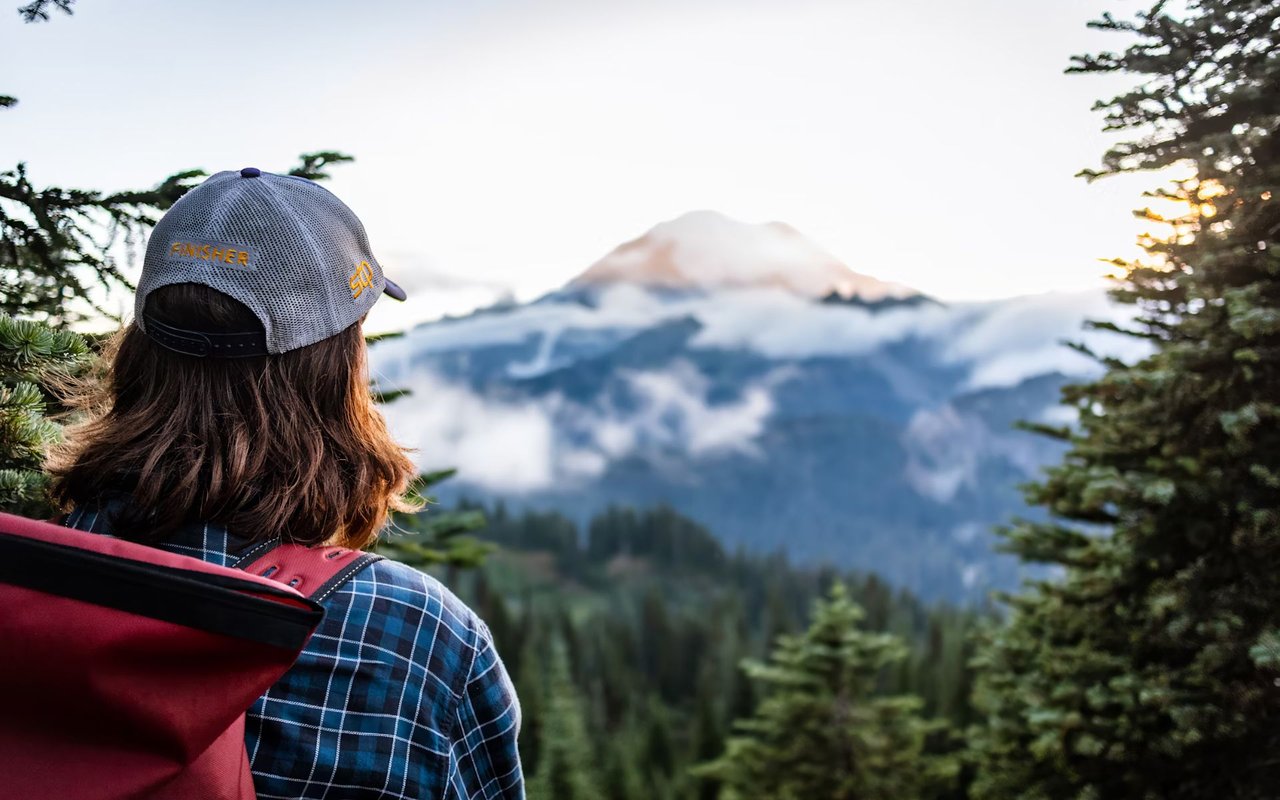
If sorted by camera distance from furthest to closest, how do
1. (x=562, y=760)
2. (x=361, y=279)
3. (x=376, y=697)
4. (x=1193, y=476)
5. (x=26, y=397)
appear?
(x=562, y=760) < (x=1193, y=476) < (x=26, y=397) < (x=361, y=279) < (x=376, y=697)

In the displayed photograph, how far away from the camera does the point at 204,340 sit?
204 centimetres

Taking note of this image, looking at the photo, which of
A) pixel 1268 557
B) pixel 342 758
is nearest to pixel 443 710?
pixel 342 758

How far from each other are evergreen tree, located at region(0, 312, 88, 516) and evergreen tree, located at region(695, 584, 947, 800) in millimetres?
17116

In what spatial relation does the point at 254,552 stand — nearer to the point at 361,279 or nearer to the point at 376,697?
the point at 376,697

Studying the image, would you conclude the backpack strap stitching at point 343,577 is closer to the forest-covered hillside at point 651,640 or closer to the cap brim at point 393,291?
the cap brim at point 393,291

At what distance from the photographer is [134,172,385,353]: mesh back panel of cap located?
2037 millimetres

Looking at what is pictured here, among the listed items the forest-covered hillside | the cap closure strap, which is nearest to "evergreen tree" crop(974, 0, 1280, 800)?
the forest-covered hillside

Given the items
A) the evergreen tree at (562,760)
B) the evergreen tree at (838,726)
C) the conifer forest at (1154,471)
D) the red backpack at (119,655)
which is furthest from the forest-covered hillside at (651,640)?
the red backpack at (119,655)

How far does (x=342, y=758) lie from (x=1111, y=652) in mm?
7440

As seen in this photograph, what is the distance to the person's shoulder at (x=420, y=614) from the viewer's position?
2.00 m

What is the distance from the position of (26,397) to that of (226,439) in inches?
39.3

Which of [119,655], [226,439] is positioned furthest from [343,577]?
[119,655]

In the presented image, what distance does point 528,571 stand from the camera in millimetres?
194000

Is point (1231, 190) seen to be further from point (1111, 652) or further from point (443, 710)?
point (443, 710)
